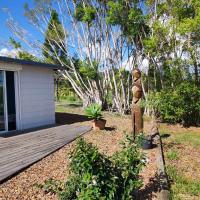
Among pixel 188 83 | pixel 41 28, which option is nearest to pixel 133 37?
pixel 188 83

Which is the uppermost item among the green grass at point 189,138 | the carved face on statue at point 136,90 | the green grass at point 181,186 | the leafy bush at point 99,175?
the carved face on statue at point 136,90

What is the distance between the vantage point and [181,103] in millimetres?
12594

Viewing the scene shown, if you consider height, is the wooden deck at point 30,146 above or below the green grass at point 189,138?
above

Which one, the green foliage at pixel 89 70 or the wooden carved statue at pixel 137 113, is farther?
the green foliage at pixel 89 70

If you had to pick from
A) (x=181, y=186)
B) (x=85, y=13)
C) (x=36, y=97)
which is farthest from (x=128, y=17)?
(x=181, y=186)

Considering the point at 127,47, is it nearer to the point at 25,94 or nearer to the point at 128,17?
the point at 128,17

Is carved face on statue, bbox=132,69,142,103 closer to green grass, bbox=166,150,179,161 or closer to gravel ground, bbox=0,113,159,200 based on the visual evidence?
gravel ground, bbox=0,113,159,200

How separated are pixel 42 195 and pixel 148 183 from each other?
5.81 feet

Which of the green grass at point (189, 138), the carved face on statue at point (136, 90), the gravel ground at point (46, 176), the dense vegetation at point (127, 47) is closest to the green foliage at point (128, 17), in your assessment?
the dense vegetation at point (127, 47)

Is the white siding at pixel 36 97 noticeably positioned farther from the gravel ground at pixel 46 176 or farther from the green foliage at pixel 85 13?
the green foliage at pixel 85 13

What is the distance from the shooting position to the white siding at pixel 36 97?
11.1 metres

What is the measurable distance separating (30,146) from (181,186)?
172 inches

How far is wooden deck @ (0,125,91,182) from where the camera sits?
6.12 metres

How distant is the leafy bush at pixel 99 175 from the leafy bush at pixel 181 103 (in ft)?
29.2
